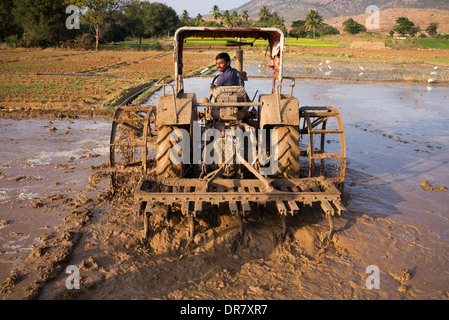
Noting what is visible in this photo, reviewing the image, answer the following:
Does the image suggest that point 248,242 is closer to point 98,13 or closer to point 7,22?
point 98,13

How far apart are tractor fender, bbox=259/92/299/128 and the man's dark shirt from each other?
41.1 inches

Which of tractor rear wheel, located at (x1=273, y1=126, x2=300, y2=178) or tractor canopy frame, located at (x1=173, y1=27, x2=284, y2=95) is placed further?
tractor canopy frame, located at (x1=173, y1=27, x2=284, y2=95)

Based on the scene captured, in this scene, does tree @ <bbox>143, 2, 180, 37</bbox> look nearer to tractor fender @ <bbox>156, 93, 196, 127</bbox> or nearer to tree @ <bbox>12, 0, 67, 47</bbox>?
tree @ <bbox>12, 0, 67, 47</bbox>

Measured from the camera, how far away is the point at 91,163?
732 cm

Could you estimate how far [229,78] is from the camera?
19.6 ft

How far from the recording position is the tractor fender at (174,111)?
4887mm

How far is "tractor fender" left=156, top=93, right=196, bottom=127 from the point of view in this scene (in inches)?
192

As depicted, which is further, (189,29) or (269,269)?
(189,29)

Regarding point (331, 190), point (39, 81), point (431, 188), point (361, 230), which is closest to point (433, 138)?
point (431, 188)

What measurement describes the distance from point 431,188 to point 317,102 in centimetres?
807

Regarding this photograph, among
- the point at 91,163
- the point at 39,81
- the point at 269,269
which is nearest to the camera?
the point at 269,269

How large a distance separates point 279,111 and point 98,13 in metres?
48.3

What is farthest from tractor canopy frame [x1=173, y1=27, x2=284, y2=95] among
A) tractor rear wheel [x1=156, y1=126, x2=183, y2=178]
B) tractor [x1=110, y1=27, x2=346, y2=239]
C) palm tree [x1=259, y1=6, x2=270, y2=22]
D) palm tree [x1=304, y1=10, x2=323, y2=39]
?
palm tree [x1=259, y1=6, x2=270, y2=22]
